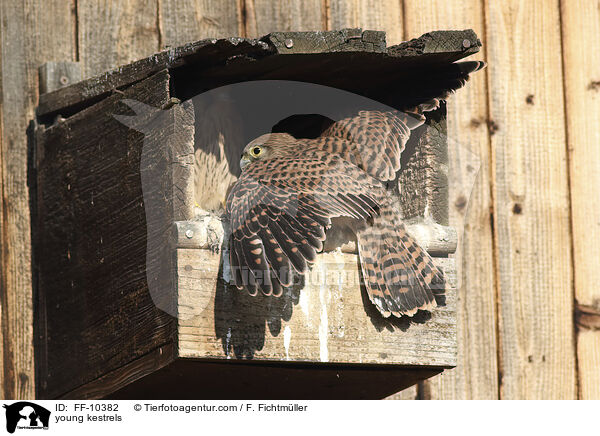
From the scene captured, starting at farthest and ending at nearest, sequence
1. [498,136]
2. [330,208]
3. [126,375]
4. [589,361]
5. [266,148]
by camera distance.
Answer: [498,136] < [589,361] < [266,148] < [126,375] < [330,208]

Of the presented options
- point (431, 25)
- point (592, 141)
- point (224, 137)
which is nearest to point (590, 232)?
point (592, 141)

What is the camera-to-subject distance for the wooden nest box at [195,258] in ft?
11.4

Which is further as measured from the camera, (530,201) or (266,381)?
(530,201)

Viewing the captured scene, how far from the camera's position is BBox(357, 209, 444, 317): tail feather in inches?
143

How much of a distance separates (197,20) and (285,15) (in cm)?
31

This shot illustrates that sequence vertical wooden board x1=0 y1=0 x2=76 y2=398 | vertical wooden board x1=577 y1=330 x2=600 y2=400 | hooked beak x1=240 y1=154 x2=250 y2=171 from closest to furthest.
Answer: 1. hooked beak x1=240 y1=154 x2=250 y2=171
2. vertical wooden board x1=0 y1=0 x2=76 y2=398
3. vertical wooden board x1=577 y1=330 x2=600 y2=400

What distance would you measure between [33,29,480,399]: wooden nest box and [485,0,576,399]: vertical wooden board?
64 cm

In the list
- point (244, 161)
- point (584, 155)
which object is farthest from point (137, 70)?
point (584, 155)

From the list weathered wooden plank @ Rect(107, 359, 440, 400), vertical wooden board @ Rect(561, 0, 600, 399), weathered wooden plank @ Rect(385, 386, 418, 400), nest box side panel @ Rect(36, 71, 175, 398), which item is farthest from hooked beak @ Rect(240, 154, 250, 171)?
vertical wooden board @ Rect(561, 0, 600, 399)

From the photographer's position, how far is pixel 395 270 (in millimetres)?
3646

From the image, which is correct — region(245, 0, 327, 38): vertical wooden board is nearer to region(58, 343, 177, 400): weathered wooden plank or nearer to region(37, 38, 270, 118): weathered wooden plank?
region(37, 38, 270, 118): weathered wooden plank

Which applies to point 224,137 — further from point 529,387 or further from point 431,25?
point 529,387

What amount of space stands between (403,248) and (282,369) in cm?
49
